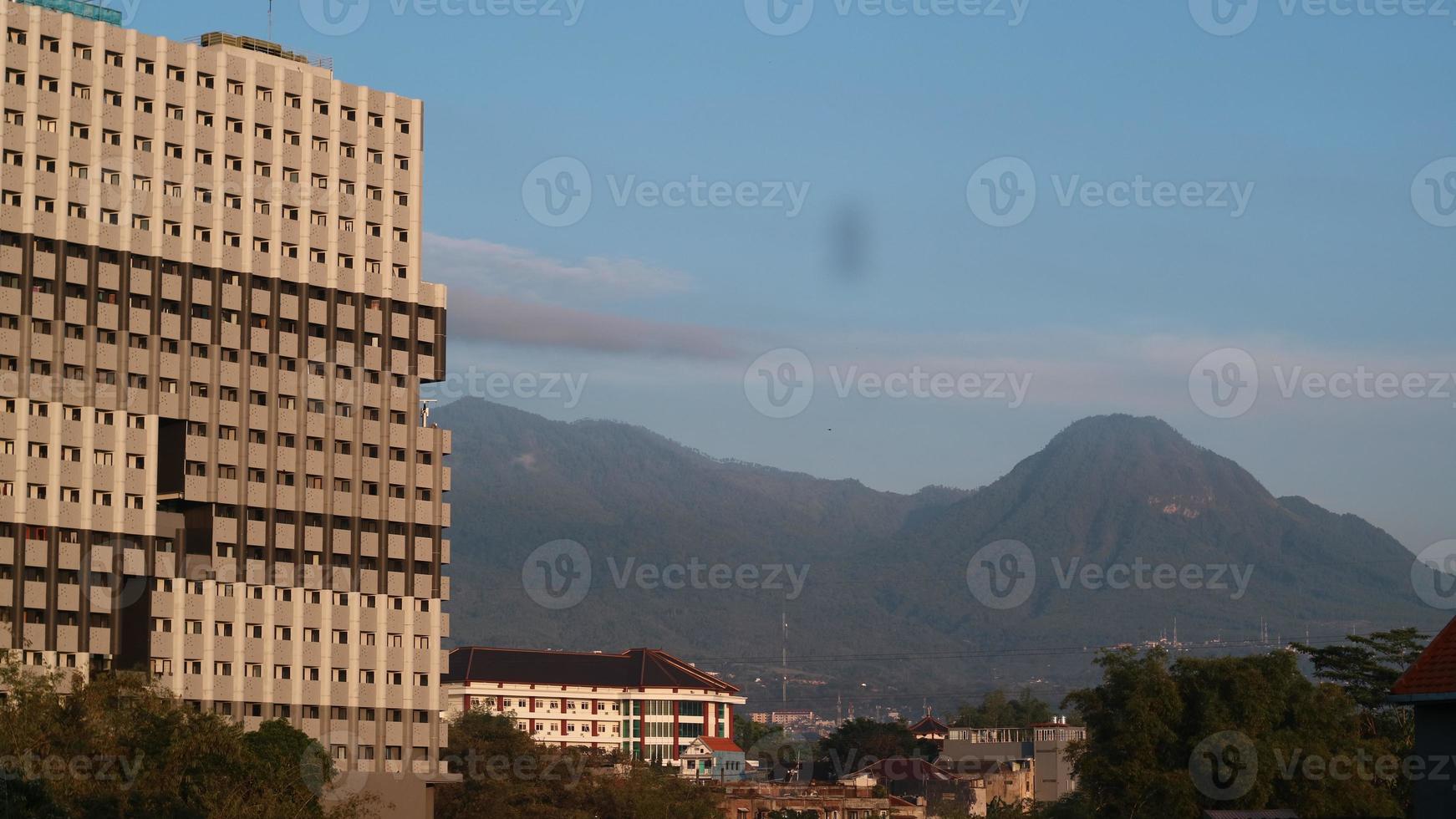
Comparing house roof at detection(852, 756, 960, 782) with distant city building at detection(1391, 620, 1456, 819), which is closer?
distant city building at detection(1391, 620, 1456, 819)

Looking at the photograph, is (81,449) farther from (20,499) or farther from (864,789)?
(864,789)

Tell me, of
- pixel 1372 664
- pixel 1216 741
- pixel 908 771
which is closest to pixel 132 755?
pixel 1216 741

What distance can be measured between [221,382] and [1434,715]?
65.0 meters

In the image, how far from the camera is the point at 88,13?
9319 cm

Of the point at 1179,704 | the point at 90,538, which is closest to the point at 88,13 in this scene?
the point at 90,538

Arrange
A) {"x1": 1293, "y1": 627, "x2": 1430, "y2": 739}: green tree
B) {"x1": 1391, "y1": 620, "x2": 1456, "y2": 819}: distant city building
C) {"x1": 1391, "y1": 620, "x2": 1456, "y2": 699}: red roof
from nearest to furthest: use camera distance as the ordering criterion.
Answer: {"x1": 1391, "y1": 620, "x2": 1456, "y2": 819}: distant city building
{"x1": 1391, "y1": 620, "x2": 1456, "y2": 699}: red roof
{"x1": 1293, "y1": 627, "x2": 1430, "y2": 739}: green tree

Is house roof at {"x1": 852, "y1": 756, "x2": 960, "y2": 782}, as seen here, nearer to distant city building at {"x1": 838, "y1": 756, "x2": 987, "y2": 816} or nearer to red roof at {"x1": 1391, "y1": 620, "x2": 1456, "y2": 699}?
distant city building at {"x1": 838, "y1": 756, "x2": 987, "y2": 816}

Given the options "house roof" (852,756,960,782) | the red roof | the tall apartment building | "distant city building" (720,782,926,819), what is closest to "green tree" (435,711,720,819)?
"distant city building" (720,782,926,819)

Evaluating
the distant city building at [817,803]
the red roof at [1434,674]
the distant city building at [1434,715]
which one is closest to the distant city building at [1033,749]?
the distant city building at [817,803]

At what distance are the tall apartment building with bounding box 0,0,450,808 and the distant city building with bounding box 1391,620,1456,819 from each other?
6145cm

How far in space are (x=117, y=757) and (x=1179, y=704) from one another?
42063 mm

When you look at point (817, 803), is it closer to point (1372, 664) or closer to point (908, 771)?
point (908, 771)

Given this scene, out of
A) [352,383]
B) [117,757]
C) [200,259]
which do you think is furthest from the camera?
[352,383]

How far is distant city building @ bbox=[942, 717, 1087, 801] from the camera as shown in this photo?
533ft
